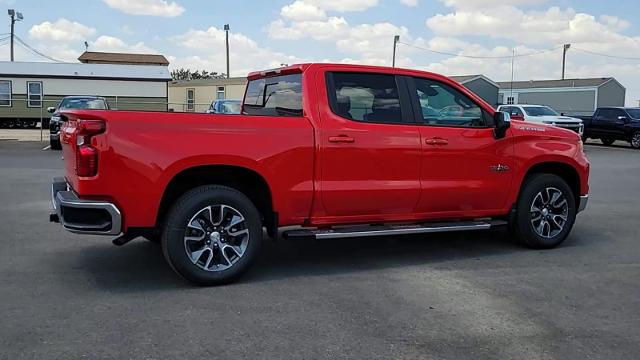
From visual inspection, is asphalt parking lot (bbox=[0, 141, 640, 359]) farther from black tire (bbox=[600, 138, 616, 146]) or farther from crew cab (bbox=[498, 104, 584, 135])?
black tire (bbox=[600, 138, 616, 146])

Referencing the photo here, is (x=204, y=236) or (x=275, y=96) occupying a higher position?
(x=275, y=96)

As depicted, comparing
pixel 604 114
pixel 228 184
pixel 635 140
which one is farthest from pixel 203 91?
pixel 228 184

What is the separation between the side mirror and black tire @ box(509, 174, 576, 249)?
2.30 ft

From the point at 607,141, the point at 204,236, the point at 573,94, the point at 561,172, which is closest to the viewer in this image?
the point at 204,236

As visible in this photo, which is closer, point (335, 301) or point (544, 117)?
point (335, 301)

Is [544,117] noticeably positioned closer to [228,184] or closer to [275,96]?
[275,96]

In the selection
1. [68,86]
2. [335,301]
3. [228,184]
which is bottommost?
[335,301]

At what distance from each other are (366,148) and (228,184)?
4.21 feet

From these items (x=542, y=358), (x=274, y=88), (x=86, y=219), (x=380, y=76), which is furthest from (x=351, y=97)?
(x=542, y=358)

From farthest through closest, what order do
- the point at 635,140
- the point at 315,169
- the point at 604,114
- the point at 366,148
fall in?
the point at 604,114 → the point at 635,140 → the point at 366,148 → the point at 315,169

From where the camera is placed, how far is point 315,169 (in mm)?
5523

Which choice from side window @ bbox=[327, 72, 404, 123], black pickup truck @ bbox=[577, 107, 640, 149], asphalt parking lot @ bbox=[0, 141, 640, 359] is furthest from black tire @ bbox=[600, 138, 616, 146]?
side window @ bbox=[327, 72, 404, 123]

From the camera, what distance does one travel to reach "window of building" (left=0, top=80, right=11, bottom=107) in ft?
102

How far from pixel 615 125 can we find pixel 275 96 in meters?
24.6
